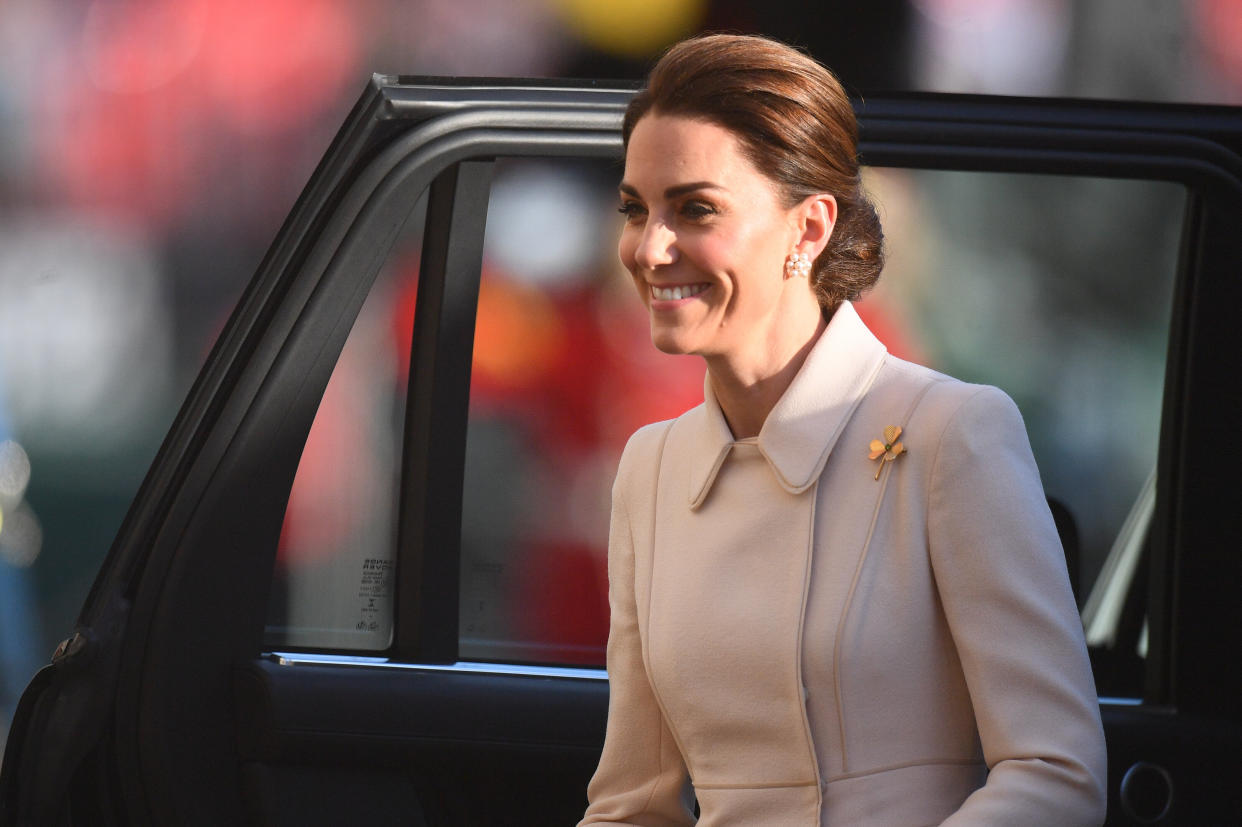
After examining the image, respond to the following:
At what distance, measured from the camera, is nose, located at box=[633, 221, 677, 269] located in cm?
165

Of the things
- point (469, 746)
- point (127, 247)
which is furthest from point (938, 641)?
point (127, 247)

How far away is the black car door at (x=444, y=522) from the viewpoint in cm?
218

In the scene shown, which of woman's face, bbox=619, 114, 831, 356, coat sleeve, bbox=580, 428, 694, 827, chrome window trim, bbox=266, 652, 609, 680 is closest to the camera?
woman's face, bbox=619, 114, 831, 356

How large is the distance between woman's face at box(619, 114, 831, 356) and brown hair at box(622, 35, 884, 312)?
0.8 inches

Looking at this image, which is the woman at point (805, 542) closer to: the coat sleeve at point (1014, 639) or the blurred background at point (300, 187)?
the coat sleeve at point (1014, 639)

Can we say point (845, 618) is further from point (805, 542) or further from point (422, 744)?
point (422, 744)

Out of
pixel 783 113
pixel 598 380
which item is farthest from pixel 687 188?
pixel 598 380

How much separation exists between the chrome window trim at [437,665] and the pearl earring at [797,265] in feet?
3.03

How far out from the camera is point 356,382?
2441 millimetres

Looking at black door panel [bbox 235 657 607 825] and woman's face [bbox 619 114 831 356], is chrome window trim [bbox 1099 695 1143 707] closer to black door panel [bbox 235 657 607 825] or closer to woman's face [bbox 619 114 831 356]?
black door panel [bbox 235 657 607 825]

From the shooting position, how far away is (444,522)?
95.3 inches

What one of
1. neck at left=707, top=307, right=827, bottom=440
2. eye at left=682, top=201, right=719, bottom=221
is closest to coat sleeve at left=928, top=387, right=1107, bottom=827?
neck at left=707, top=307, right=827, bottom=440

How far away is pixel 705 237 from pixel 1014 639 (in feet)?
1.91

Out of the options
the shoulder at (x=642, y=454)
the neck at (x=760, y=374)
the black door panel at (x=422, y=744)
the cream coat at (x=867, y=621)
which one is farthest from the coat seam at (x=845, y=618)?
the black door panel at (x=422, y=744)
